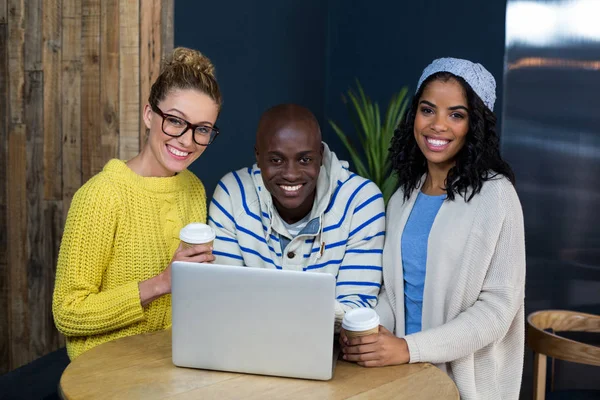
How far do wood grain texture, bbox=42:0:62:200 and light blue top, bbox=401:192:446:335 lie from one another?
A: 1810 millimetres

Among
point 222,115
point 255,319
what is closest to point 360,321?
point 255,319

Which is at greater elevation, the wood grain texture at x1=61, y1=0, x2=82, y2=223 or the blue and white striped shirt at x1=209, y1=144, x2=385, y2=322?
the wood grain texture at x1=61, y1=0, x2=82, y2=223

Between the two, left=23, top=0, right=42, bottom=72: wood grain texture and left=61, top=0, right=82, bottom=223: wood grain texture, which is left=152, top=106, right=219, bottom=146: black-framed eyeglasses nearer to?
left=61, top=0, right=82, bottom=223: wood grain texture

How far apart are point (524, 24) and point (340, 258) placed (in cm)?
191

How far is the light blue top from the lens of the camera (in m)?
2.26

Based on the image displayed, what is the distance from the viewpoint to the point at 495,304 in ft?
6.90

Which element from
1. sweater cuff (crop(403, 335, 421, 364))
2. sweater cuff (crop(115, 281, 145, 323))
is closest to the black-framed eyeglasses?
sweater cuff (crop(115, 281, 145, 323))

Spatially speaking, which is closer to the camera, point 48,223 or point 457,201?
point 457,201

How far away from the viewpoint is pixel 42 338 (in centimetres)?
347

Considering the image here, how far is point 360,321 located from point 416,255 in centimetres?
43

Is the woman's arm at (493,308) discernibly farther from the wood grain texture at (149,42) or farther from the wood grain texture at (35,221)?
the wood grain texture at (35,221)

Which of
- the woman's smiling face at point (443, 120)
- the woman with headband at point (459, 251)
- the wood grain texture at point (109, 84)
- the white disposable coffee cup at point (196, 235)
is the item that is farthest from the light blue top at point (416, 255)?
the wood grain texture at point (109, 84)

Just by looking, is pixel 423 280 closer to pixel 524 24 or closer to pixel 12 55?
pixel 524 24

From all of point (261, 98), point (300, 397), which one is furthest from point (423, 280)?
point (261, 98)
